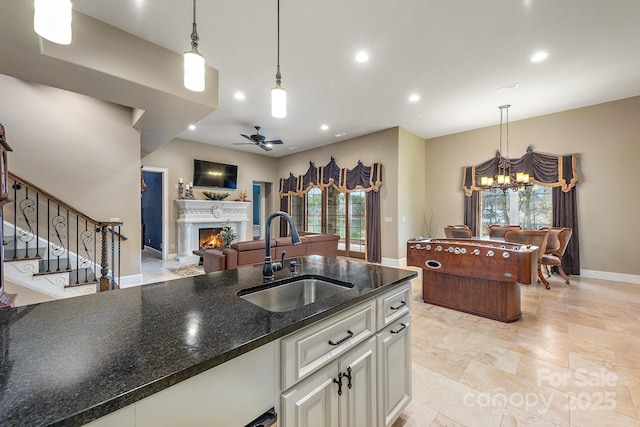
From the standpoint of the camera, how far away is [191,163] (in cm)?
722

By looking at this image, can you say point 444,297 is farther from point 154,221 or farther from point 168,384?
point 154,221

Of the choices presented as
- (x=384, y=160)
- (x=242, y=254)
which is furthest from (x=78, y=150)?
(x=384, y=160)

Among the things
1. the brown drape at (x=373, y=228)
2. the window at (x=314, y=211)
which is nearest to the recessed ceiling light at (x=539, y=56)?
the brown drape at (x=373, y=228)

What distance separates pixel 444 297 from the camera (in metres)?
3.50

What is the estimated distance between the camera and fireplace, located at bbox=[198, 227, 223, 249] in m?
7.12

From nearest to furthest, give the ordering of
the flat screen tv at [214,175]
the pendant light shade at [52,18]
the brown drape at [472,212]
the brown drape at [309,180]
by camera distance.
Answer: the pendant light shade at [52,18] < the brown drape at [472,212] < the flat screen tv at [214,175] < the brown drape at [309,180]

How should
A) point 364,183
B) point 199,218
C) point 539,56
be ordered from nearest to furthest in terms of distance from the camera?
point 539,56 < point 364,183 < point 199,218

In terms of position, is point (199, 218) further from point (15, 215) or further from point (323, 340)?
point (323, 340)

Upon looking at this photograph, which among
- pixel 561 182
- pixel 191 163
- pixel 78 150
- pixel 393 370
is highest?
pixel 191 163

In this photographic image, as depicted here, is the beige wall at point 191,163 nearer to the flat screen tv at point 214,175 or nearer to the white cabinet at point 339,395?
the flat screen tv at point 214,175

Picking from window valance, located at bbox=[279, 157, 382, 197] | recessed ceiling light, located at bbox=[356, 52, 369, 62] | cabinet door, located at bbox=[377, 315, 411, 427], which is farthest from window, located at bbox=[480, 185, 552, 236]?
cabinet door, located at bbox=[377, 315, 411, 427]

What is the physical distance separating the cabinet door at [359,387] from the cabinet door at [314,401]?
0.19 ft

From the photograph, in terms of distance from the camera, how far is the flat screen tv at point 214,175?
7246 millimetres

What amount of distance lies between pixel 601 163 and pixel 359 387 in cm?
630
